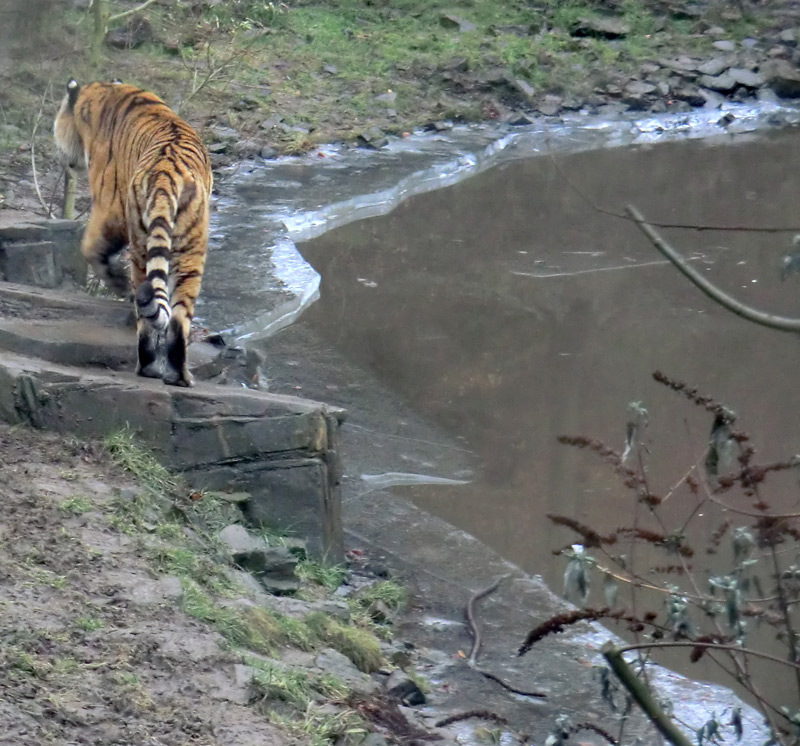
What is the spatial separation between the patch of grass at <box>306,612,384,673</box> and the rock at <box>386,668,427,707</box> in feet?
0.33

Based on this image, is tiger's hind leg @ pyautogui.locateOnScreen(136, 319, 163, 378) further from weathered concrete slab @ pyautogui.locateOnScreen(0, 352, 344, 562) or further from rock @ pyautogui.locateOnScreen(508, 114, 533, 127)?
rock @ pyautogui.locateOnScreen(508, 114, 533, 127)

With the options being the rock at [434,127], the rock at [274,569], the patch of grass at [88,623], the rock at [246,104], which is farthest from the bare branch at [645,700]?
the rock at [434,127]

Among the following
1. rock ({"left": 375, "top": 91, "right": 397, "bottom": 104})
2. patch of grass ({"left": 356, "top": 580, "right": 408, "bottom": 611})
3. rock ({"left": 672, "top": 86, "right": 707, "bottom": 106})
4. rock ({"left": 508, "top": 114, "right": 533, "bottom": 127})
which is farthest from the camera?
rock ({"left": 672, "top": 86, "right": 707, "bottom": 106})

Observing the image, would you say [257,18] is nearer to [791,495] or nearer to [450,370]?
[450,370]

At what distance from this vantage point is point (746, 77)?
18.6 meters

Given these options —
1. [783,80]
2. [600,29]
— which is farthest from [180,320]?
[783,80]

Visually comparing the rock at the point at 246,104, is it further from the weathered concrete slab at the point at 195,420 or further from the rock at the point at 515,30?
the weathered concrete slab at the point at 195,420

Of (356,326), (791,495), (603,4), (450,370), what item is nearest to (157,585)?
(791,495)

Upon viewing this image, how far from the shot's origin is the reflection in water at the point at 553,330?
22.2 ft

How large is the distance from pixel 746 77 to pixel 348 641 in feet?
52.7

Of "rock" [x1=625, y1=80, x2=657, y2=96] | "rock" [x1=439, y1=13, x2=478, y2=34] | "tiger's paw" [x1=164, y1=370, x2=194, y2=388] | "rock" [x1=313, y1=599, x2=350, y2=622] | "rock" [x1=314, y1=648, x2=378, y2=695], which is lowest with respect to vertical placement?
"rock" [x1=313, y1=599, x2=350, y2=622]

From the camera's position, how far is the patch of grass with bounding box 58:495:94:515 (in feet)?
14.5

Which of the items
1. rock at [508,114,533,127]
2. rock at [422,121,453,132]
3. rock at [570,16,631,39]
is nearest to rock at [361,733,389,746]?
rock at [422,121,453,132]

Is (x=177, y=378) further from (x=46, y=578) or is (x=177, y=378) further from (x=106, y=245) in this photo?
(x=46, y=578)
